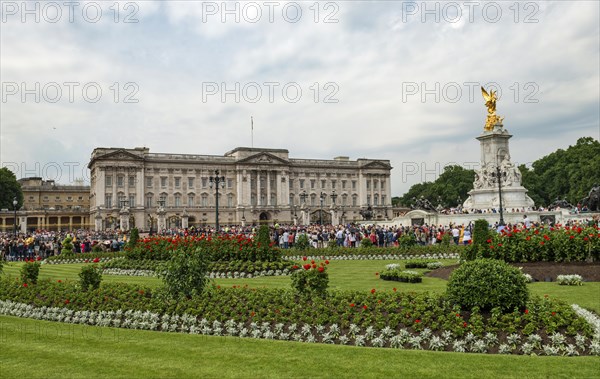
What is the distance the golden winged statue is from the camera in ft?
147

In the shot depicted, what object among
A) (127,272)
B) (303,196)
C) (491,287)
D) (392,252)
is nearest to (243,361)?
(491,287)

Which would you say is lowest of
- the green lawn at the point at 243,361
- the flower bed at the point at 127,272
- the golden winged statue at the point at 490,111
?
the green lawn at the point at 243,361

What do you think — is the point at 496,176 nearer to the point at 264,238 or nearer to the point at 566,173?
the point at 264,238

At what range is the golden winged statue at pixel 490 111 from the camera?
44656mm

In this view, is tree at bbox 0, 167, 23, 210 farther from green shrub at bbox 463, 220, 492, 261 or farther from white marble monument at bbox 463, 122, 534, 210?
green shrub at bbox 463, 220, 492, 261

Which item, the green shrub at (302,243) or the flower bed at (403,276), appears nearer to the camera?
the flower bed at (403,276)

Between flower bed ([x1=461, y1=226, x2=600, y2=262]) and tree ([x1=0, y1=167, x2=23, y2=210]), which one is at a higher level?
tree ([x1=0, y1=167, x2=23, y2=210])

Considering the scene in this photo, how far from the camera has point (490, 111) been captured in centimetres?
4578

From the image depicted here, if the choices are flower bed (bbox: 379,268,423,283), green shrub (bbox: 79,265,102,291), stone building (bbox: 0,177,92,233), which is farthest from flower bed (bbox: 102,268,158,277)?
stone building (bbox: 0,177,92,233)

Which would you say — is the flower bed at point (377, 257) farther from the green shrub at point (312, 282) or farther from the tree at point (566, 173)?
the tree at point (566, 173)

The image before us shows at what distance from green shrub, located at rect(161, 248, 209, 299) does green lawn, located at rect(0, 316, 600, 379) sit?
6.54 ft

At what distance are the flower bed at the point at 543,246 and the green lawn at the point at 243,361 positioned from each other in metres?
9.38

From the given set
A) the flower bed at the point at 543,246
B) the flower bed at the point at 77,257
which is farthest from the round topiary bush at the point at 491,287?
the flower bed at the point at 77,257

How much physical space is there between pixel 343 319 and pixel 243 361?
2418mm
